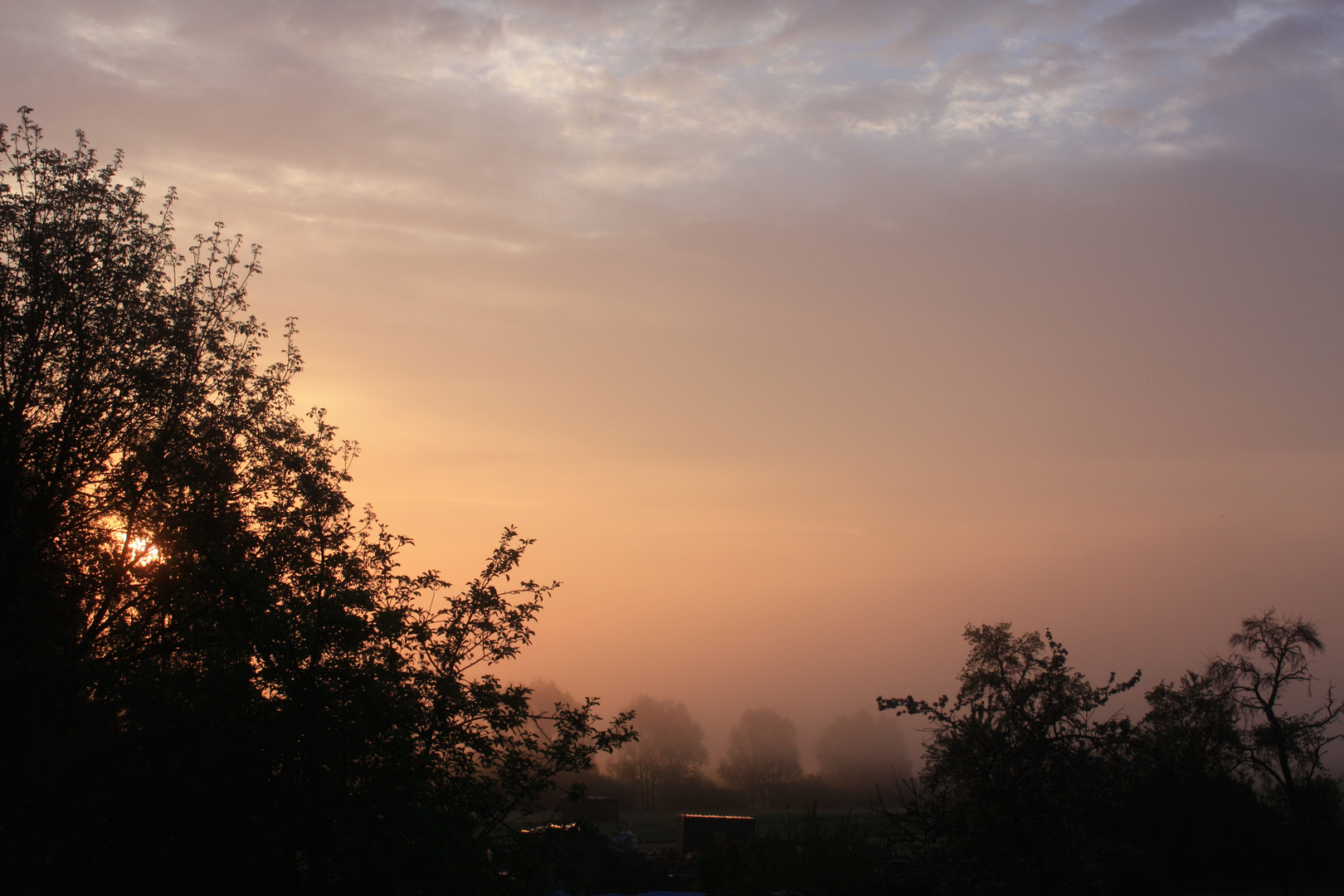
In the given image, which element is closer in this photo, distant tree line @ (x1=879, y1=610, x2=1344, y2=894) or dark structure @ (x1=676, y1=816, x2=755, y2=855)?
distant tree line @ (x1=879, y1=610, x2=1344, y2=894)

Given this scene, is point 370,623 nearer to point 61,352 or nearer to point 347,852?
point 347,852

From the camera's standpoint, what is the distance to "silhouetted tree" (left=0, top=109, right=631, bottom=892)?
1171 centimetres

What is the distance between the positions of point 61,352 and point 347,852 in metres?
14.4

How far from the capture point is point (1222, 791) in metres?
40.4

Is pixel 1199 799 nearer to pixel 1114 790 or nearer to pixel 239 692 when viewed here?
pixel 1114 790

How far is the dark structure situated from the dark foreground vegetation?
77.9 ft

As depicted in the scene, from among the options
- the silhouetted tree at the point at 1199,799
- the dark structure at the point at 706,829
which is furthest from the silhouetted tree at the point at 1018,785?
the dark structure at the point at 706,829

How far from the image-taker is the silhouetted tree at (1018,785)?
53.7 ft

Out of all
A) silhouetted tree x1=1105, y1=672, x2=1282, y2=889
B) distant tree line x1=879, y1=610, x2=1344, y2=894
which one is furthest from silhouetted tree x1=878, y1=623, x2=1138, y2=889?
silhouetted tree x1=1105, y1=672, x2=1282, y2=889

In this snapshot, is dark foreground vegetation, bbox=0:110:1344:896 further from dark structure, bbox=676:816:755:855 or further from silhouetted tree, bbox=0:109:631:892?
dark structure, bbox=676:816:755:855

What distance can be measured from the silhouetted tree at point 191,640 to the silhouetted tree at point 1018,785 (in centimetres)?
688

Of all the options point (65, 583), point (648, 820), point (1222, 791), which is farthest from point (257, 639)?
point (648, 820)

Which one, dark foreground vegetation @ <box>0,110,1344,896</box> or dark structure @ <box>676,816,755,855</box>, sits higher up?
dark foreground vegetation @ <box>0,110,1344,896</box>

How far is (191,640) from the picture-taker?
1361 centimetres
